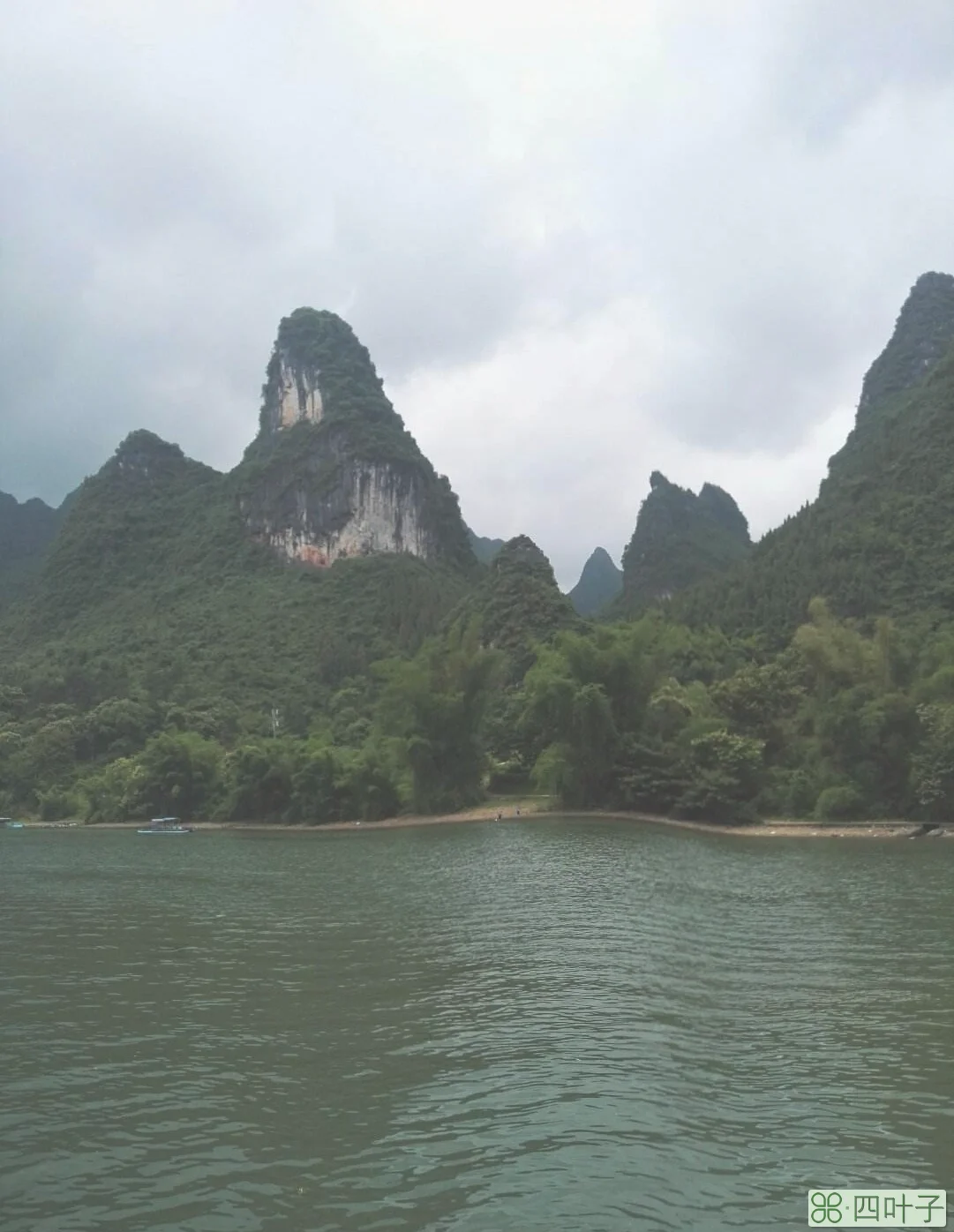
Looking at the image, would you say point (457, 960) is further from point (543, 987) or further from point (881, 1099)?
point (881, 1099)

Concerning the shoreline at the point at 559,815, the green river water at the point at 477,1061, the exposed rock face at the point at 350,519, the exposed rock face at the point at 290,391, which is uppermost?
the exposed rock face at the point at 290,391

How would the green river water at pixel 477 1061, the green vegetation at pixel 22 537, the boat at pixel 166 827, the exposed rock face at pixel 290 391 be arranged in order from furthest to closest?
the green vegetation at pixel 22 537 → the exposed rock face at pixel 290 391 → the boat at pixel 166 827 → the green river water at pixel 477 1061

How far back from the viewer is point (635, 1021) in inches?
449

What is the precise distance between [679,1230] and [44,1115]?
5824 mm

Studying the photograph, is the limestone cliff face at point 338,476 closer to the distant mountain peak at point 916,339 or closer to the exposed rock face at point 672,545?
the exposed rock face at point 672,545

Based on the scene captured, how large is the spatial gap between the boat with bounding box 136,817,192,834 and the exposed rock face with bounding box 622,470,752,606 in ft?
245

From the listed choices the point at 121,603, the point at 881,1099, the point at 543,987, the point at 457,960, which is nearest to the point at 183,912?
the point at 457,960

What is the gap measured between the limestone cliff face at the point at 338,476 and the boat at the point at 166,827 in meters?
67.5

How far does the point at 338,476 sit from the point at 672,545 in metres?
48.7

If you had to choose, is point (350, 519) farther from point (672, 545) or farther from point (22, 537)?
point (22, 537)

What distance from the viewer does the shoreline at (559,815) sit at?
3716cm

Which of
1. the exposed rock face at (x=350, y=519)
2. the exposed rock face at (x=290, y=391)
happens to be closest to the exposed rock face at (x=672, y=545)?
the exposed rock face at (x=350, y=519)

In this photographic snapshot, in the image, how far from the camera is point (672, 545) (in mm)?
139625

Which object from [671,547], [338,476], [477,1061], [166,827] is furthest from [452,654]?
[671,547]
